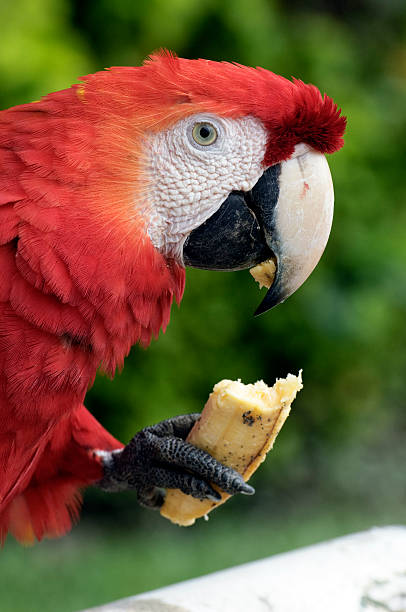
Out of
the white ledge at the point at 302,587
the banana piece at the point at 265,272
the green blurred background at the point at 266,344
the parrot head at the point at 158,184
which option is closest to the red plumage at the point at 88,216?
the parrot head at the point at 158,184

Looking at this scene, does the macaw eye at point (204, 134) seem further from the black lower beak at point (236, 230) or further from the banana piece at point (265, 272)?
the banana piece at point (265, 272)

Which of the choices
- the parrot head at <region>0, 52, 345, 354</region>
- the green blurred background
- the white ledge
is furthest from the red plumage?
the green blurred background

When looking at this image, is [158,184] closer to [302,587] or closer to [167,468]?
[167,468]

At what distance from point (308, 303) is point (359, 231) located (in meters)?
0.30

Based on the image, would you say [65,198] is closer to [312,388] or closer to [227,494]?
[227,494]

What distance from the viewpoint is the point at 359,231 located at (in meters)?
→ 2.51

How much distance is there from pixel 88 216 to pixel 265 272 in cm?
30

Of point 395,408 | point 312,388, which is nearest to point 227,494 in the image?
point 312,388

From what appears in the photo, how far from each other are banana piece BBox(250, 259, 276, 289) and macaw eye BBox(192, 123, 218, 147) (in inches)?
7.6

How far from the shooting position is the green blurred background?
2293mm

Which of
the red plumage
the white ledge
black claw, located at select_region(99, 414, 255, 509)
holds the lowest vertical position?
the white ledge

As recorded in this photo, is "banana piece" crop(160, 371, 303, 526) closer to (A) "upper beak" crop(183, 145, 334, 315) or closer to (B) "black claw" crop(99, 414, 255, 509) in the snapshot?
(B) "black claw" crop(99, 414, 255, 509)

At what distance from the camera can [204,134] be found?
3.39ft

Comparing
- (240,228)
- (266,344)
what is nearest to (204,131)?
(240,228)
